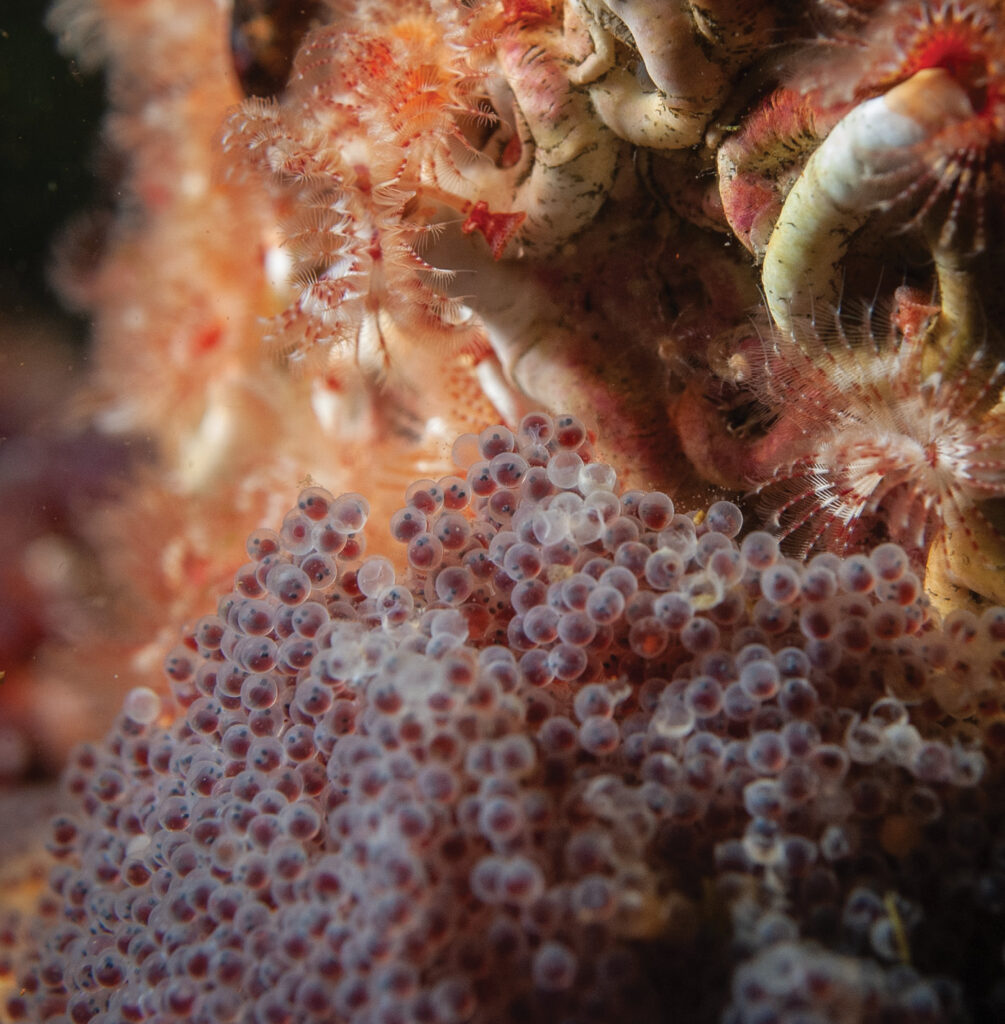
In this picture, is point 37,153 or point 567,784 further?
point 37,153

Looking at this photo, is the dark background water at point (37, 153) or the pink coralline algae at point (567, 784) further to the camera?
the dark background water at point (37, 153)

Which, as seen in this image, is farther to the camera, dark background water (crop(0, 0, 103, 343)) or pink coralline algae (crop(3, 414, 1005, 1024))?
dark background water (crop(0, 0, 103, 343))

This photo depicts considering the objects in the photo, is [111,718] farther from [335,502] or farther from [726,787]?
[726,787]
